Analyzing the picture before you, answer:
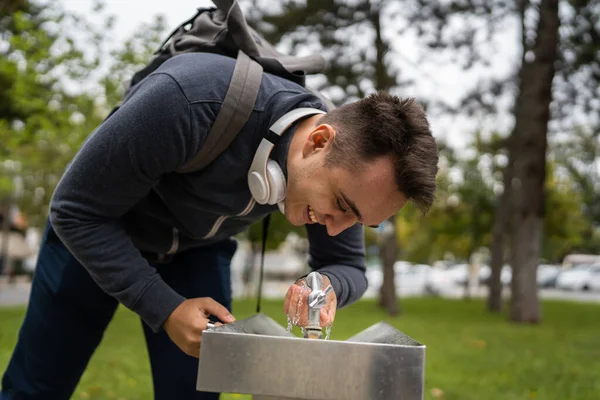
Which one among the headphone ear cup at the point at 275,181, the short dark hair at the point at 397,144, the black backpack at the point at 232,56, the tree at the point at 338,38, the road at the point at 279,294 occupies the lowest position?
the road at the point at 279,294

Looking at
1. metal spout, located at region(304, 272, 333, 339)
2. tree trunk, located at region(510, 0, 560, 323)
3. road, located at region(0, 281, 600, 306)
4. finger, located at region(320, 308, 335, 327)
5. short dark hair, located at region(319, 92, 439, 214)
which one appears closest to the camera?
short dark hair, located at region(319, 92, 439, 214)

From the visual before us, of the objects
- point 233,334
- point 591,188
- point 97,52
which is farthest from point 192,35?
point 591,188

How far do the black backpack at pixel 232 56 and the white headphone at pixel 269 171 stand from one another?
0.08 m

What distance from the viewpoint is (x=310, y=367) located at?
1423 millimetres

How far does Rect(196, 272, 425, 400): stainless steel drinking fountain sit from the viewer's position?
1.40 meters

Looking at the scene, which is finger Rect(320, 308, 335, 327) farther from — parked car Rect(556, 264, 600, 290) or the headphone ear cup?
parked car Rect(556, 264, 600, 290)

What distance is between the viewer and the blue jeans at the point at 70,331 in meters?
2.16

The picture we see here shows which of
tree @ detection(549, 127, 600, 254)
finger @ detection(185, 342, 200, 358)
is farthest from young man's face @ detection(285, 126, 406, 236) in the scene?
tree @ detection(549, 127, 600, 254)

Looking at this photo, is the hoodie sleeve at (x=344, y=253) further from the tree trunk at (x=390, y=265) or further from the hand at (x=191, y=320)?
the tree trunk at (x=390, y=265)

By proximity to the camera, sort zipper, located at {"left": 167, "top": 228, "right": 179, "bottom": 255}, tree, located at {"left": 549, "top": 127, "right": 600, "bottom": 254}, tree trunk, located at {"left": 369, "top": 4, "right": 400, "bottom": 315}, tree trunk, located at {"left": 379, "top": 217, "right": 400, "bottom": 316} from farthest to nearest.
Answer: tree, located at {"left": 549, "top": 127, "right": 600, "bottom": 254}
tree trunk, located at {"left": 379, "top": 217, "right": 400, "bottom": 316}
tree trunk, located at {"left": 369, "top": 4, "right": 400, "bottom": 315}
zipper, located at {"left": 167, "top": 228, "right": 179, "bottom": 255}

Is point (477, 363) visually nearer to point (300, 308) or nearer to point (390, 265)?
point (300, 308)

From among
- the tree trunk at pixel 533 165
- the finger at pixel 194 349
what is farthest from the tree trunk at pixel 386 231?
the finger at pixel 194 349

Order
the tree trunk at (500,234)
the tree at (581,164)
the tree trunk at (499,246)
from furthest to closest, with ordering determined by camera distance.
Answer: the tree at (581,164)
the tree trunk at (499,246)
the tree trunk at (500,234)

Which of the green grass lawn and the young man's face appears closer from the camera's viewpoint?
the young man's face
